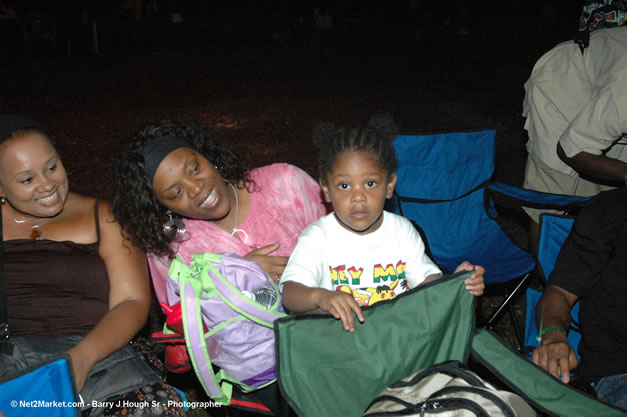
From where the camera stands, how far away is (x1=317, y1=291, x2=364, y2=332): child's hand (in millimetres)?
1493

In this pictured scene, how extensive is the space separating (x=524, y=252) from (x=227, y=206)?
1758 mm

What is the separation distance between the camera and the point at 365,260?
1.97 m

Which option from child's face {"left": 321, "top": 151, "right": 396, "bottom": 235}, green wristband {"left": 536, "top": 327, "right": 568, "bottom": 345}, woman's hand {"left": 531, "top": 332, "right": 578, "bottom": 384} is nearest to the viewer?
woman's hand {"left": 531, "top": 332, "right": 578, "bottom": 384}

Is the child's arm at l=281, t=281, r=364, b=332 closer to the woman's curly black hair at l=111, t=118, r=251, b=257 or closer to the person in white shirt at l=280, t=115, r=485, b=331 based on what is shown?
the person in white shirt at l=280, t=115, r=485, b=331

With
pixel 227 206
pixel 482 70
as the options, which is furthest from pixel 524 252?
pixel 482 70

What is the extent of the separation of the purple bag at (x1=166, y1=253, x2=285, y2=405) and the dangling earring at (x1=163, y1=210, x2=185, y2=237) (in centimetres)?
44

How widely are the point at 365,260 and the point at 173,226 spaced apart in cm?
89

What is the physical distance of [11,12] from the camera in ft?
44.9

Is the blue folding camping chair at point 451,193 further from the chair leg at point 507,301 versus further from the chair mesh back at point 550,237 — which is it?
the chair mesh back at point 550,237

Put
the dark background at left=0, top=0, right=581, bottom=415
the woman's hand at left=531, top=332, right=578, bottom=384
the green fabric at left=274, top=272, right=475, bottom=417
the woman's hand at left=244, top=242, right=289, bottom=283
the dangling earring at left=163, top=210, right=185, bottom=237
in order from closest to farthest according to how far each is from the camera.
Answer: the green fabric at left=274, top=272, right=475, bottom=417
the woman's hand at left=531, top=332, right=578, bottom=384
the woman's hand at left=244, top=242, right=289, bottom=283
the dangling earring at left=163, top=210, right=185, bottom=237
the dark background at left=0, top=0, right=581, bottom=415

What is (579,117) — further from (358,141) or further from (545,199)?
(358,141)

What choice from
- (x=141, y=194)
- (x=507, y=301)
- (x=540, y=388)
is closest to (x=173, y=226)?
(x=141, y=194)

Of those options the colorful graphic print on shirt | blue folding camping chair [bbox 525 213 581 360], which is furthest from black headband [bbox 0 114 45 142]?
blue folding camping chair [bbox 525 213 581 360]

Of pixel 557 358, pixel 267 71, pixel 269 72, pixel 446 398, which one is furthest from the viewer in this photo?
pixel 267 71
